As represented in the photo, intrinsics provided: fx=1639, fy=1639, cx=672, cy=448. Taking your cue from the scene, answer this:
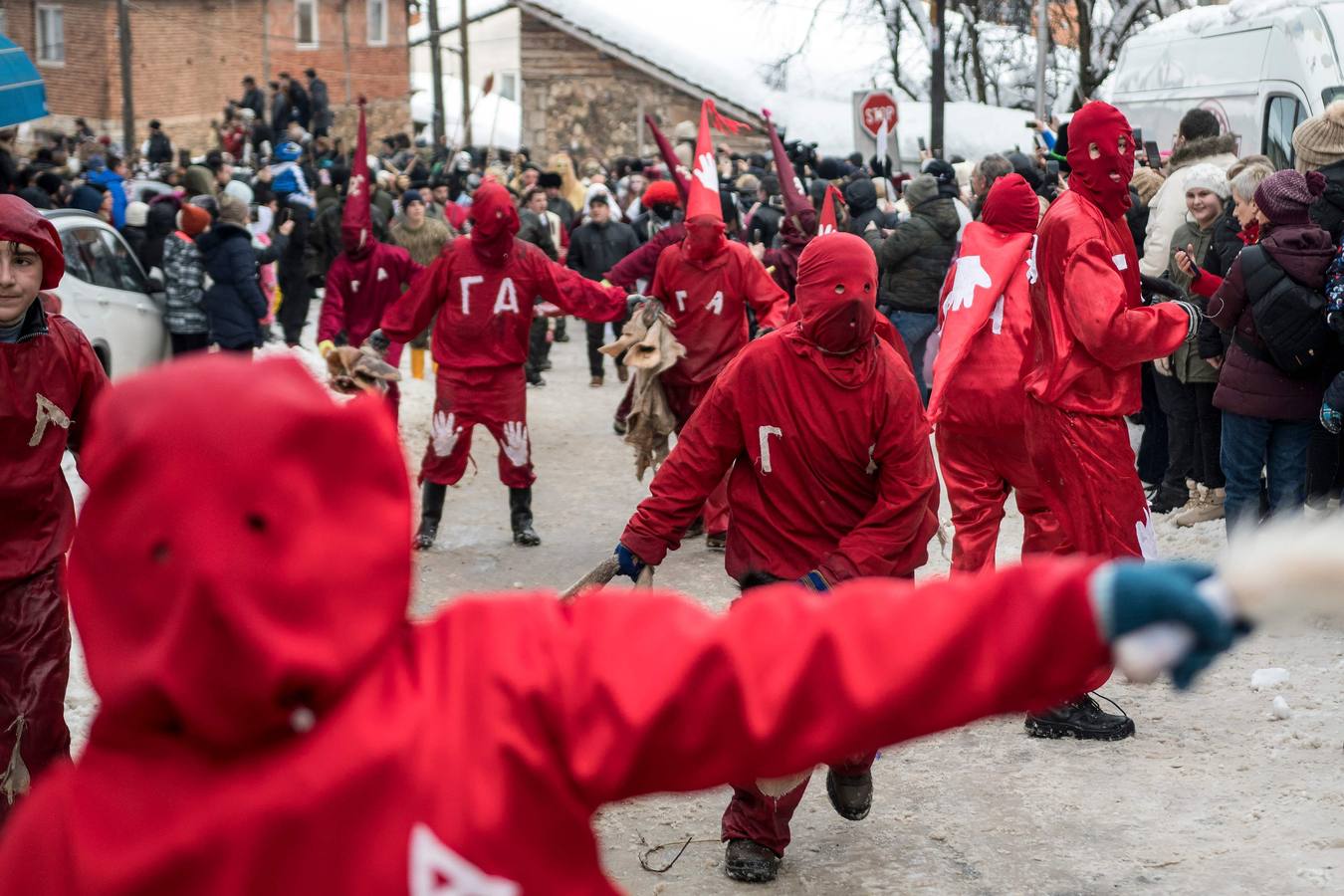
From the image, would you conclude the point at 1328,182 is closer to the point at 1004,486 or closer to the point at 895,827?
the point at 1004,486

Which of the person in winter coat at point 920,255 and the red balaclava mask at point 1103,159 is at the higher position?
the red balaclava mask at point 1103,159

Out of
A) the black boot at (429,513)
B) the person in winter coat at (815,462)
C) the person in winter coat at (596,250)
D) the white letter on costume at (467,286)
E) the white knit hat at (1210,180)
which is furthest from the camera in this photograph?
the person in winter coat at (596,250)

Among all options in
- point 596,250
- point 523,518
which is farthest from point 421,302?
point 596,250

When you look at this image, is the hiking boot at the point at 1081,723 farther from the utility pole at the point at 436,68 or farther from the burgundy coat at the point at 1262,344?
the utility pole at the point at 436,68

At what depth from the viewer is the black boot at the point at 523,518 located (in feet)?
33.4

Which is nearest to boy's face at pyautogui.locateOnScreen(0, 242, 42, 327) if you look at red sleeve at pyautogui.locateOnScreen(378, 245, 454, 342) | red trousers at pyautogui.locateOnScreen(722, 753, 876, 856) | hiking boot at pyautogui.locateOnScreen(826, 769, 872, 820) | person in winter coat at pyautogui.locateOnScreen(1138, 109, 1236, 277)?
red trousers at pyautogui.locateOnScreen(722, 753, 876, 856)

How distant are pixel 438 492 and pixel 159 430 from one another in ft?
27.3

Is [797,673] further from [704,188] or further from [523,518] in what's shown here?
[523,518]

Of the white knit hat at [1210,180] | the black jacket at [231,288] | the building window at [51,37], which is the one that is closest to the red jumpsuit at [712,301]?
the white knit hat at [1210,180]

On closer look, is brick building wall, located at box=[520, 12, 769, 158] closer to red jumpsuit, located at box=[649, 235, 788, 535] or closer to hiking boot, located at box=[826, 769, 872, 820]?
red jumpsuit, located at box=[649, 235, 788, 535]

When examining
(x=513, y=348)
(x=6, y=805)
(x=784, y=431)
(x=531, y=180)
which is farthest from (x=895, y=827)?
(x=531, y=180)

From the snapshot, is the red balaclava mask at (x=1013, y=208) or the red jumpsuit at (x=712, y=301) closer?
the red balaclava mask at (x=1013, y=208)

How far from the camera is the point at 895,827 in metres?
5.75

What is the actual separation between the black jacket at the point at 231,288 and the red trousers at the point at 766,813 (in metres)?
8.98
